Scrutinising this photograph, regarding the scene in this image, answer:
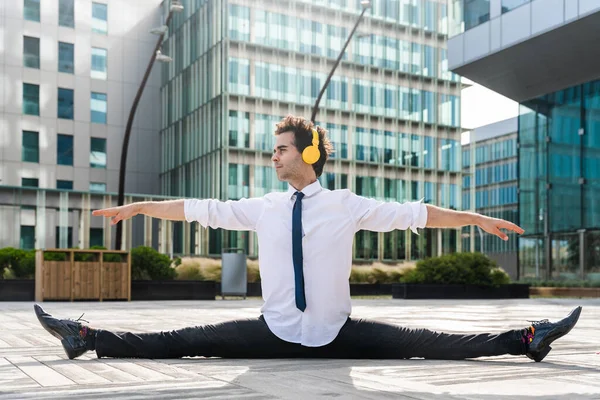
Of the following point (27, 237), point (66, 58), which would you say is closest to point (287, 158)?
point (27, 237)

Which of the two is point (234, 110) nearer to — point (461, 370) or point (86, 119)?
point (86, 119)

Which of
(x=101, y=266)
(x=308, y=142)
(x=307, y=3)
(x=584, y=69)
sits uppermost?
(x=307, y=3)

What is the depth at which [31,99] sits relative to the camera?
48156mm

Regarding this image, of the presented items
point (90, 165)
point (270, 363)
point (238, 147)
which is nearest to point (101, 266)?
→ point (270, 363)

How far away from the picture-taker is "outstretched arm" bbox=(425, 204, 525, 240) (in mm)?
5109

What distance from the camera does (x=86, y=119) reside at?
5012cm

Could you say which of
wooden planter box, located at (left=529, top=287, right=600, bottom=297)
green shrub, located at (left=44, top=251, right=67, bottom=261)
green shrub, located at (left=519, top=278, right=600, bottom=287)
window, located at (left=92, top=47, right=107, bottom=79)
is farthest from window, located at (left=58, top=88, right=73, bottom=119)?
wooden planter box, located at (left=529, top=287, right=600, bottom=297)

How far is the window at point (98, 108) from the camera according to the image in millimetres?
50469

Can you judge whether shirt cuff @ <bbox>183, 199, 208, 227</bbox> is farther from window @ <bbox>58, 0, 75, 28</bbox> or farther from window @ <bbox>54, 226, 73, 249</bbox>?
window @ <bbox>58, 0, 75, 28</bbox>

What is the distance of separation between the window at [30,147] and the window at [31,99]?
4.36 ft

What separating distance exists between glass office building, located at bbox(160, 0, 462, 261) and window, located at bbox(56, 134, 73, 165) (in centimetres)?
650

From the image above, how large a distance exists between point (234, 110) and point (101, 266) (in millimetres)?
24710

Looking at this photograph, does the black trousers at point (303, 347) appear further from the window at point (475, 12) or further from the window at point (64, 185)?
the window at point (64, 185)

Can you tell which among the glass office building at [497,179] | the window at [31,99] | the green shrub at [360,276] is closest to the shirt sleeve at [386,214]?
the green shrub at [360,276]
